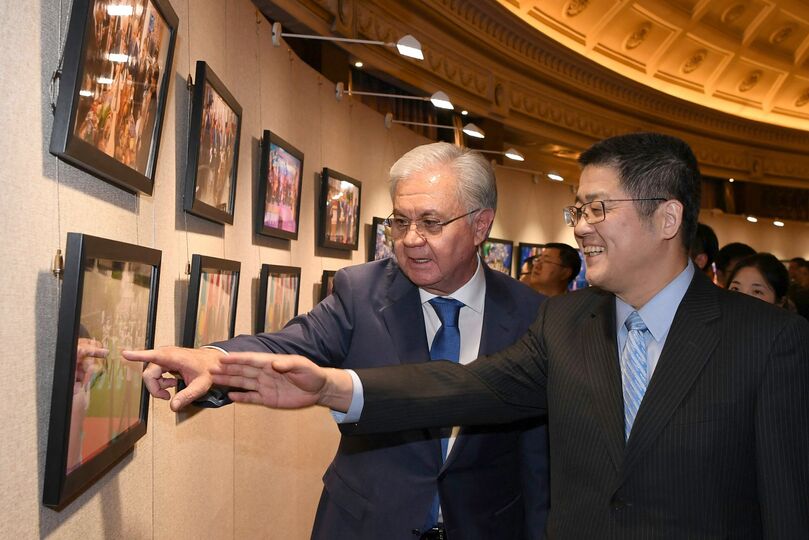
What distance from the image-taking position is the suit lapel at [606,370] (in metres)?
2.38

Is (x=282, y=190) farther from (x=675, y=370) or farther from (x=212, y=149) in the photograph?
(x=675, y=370)

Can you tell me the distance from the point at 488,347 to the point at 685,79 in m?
17.0

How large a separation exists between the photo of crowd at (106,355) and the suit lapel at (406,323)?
0.85m

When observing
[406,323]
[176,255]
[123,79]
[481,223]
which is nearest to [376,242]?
[176,255]

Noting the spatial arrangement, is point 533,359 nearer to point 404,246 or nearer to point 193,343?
point 404,246

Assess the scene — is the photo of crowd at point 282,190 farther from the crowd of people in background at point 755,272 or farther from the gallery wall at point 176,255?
the crowd of people in background at point 755,272

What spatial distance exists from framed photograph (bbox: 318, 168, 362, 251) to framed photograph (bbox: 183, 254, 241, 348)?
2336mm

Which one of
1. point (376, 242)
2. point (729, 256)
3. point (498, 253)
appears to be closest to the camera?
point (729, 256)

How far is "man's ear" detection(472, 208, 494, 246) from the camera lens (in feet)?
10.4

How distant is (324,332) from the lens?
114 inches

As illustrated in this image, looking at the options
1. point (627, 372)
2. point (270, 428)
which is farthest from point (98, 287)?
point (270, 428)

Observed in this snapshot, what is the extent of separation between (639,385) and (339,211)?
5069mm

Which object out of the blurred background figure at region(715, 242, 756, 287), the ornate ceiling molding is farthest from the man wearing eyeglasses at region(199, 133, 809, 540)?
the blurred background figure at region(715, 242, 756, 287)

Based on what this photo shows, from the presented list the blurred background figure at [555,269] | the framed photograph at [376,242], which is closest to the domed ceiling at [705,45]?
the framed photograph at [376,242]
